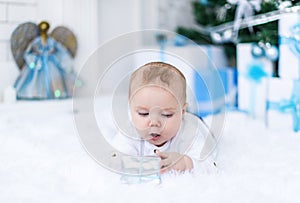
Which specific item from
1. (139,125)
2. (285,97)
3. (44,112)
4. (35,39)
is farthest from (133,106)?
(35,39)

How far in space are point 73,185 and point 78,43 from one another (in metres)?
1.15

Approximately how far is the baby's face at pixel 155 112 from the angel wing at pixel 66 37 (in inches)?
40.0

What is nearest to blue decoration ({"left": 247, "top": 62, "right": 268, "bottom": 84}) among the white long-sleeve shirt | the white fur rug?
the white fur rug

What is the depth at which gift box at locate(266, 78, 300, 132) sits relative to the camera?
130cm

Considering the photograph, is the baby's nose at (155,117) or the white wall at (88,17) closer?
the baby's nose at (155,117)

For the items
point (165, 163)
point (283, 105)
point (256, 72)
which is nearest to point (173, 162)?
point (165, 163)

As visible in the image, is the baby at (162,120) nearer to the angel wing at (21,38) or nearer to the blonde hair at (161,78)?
the blonde hair at (161,78)

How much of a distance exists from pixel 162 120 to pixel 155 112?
1.0 inches

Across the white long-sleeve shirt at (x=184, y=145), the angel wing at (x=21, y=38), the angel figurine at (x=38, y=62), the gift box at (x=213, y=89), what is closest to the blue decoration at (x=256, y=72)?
the gift box at (x=213, y=89)

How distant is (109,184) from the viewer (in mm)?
798

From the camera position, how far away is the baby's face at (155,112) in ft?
2.65

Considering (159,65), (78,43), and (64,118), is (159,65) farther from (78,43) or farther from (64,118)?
(78,43)

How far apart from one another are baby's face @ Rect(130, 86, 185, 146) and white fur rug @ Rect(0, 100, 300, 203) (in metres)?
0.10

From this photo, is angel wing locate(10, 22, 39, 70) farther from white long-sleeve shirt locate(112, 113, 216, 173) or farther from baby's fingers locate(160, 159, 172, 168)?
baby's fingers locate(160, 159, 172, 168)
